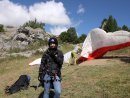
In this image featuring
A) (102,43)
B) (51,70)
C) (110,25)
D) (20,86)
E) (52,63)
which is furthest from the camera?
(110,25)

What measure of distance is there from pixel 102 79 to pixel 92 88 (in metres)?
1.21

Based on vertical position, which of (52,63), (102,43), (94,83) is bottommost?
(94,83)

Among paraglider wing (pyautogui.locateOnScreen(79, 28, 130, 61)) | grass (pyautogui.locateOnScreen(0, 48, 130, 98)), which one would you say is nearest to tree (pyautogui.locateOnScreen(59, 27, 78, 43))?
paraglider wing (pyautogui.locateOnScreen(79, 28, 130, 61))

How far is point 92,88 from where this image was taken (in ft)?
39.6

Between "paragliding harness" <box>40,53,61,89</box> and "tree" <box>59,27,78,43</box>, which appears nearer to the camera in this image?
"paragliding harness" <box>40,53,61,89</box>

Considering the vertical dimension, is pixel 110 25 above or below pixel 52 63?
above

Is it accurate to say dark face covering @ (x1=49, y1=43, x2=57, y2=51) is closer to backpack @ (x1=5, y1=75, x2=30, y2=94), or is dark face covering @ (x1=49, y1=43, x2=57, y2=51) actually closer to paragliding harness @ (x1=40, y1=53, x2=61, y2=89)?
paragliding harness @ (x1=40, y1=53, x2=61, y2=89)

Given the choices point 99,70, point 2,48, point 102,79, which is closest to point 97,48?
point 99,70

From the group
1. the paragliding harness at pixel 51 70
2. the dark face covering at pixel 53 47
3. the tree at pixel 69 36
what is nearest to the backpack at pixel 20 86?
the paragliding harness at pixel 51 70

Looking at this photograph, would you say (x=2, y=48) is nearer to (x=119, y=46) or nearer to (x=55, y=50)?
(x=119, y=46)

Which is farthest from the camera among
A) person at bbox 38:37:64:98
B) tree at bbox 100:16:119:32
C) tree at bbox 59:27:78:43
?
tree at bbox 59:27:78:43

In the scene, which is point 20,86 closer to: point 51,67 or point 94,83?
point 94,83

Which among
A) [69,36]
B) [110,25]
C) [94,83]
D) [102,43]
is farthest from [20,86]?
[69,36]

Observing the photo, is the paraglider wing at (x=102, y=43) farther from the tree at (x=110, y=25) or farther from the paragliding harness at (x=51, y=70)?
the tree at (x=110, y=25)
